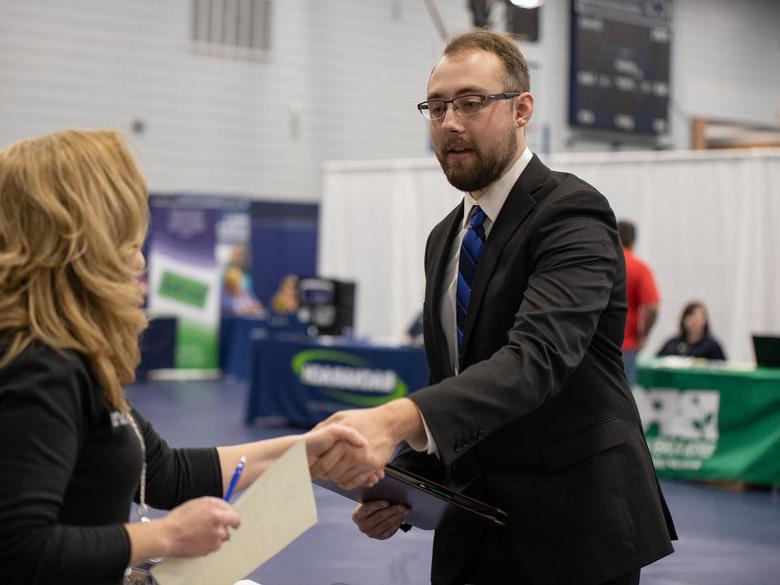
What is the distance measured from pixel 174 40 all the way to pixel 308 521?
38.1 feet

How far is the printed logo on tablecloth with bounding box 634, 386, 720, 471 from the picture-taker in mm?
6516

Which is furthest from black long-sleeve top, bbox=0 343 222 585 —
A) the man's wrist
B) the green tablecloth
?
the green tablecloth

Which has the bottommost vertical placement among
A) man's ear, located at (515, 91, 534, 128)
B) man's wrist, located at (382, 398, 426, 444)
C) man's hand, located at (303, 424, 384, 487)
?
A: man's hand, located at (303, 424, 384, 487)

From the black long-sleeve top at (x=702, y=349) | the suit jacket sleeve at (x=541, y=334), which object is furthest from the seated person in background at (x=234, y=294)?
the suit jacket sleeve at (x=541, y=334)

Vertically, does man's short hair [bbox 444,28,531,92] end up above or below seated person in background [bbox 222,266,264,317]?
above

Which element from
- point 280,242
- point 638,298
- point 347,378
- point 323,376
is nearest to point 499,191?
point 638,298

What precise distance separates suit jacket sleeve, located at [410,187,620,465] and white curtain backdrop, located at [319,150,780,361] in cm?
741

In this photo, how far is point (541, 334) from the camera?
1.57 m

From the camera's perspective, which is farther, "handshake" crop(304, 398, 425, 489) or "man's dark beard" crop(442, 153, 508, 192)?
"man's dark beard" crop(442, 153, 508, 192)

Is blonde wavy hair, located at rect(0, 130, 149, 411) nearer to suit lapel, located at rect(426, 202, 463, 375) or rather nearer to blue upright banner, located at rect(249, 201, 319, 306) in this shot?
suit lapel, located at rect(426, 202, 463, 375)

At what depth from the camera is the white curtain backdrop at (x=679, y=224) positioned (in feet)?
28.7

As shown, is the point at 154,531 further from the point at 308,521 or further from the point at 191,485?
the point at 191,485

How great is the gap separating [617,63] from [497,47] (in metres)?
12.7

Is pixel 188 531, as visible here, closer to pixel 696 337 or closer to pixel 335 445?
pixel 335 445
